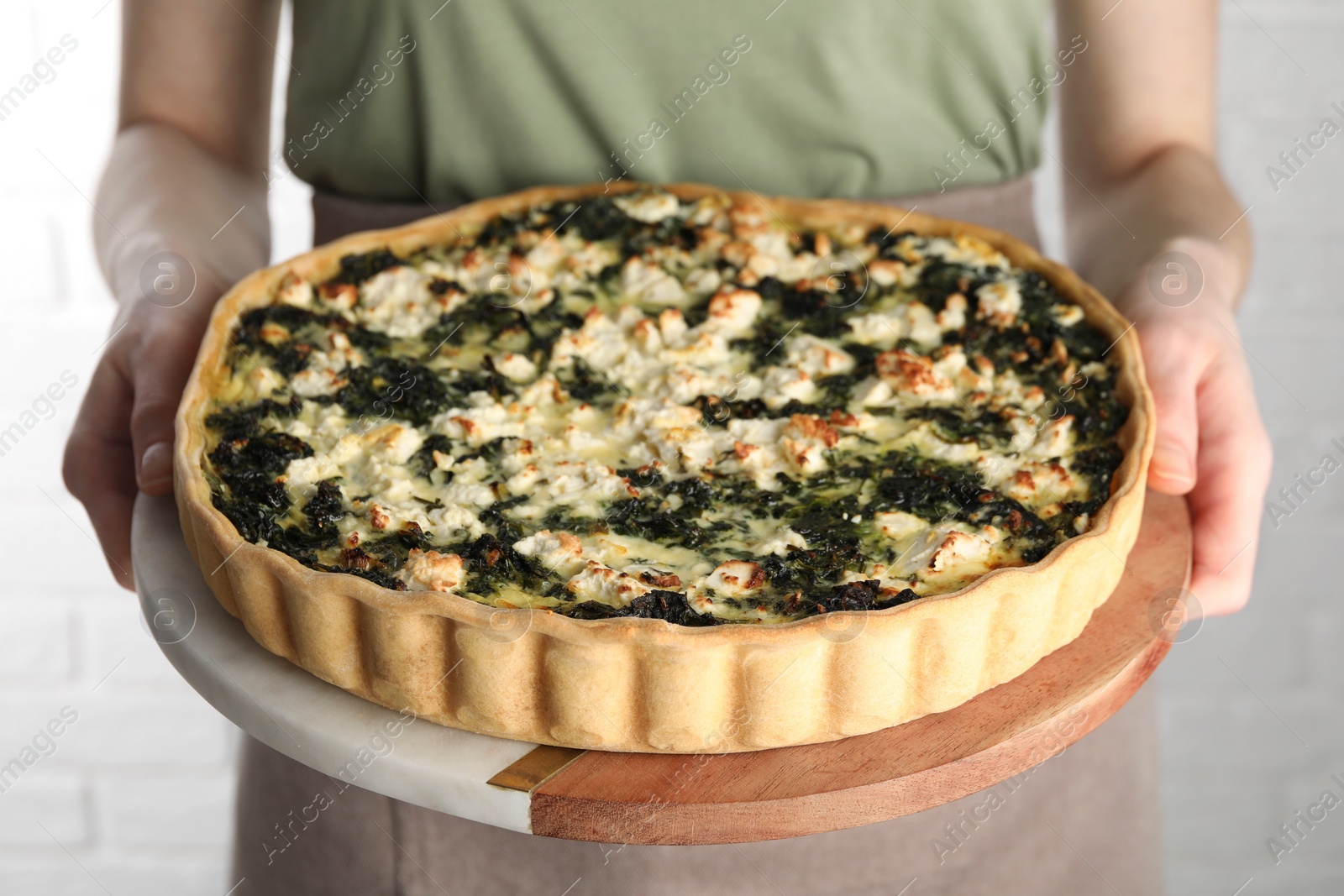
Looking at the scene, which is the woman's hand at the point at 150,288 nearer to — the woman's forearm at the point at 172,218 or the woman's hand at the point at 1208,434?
the woman's forearm at the point at 172,218

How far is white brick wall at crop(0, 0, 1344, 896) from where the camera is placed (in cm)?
350

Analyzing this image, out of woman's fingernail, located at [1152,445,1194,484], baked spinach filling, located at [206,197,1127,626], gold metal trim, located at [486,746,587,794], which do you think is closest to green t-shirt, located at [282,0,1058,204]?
baked spinach filling, located at [206,197,1127,626]

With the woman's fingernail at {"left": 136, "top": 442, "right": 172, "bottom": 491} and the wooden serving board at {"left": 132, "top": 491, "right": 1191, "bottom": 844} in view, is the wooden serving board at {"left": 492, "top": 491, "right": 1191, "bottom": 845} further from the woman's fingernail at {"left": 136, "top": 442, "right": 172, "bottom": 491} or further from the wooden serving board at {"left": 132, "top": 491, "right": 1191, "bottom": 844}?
the woman's fingernail at {"left": 136, "top": 442, "right": 172, "bottom": 491}

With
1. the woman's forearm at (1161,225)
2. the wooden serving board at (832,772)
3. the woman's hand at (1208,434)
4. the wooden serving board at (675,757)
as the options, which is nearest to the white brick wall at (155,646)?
the woman's forearm at (1161,225)

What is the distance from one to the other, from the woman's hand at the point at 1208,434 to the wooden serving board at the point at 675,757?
31cm

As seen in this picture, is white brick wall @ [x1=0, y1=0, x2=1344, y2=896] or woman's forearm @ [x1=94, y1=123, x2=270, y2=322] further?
white brick wall @ [x1=0, y1=0, x2=1344, y2=896]

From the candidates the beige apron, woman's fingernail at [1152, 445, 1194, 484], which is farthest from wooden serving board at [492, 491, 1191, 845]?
the beige apron

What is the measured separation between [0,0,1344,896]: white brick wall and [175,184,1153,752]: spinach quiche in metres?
1.52

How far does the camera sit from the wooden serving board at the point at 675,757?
1.51 m

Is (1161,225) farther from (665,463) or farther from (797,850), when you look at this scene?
(797,850)

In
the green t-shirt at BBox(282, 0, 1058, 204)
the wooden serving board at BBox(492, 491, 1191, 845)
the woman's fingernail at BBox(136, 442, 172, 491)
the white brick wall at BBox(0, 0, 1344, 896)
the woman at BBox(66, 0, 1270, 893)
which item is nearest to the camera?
the wooden serving board at BBox(492, 491, 1191, 845)

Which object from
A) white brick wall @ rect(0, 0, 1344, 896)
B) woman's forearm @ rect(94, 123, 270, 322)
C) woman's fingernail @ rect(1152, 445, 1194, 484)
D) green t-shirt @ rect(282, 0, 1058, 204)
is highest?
green t-shirt @ rect(282, 0, 1058, 204)

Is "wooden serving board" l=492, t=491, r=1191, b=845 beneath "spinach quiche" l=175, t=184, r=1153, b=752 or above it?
beneath

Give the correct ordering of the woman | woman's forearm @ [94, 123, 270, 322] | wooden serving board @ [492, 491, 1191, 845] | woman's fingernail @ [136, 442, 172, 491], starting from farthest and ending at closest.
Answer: woman's forearm @ [94, 123, 270, 322] → the woman → woman's fingernail @ [136, 442, 172, 491] → wooden serving board @ [492, 491, 1191, 845]
